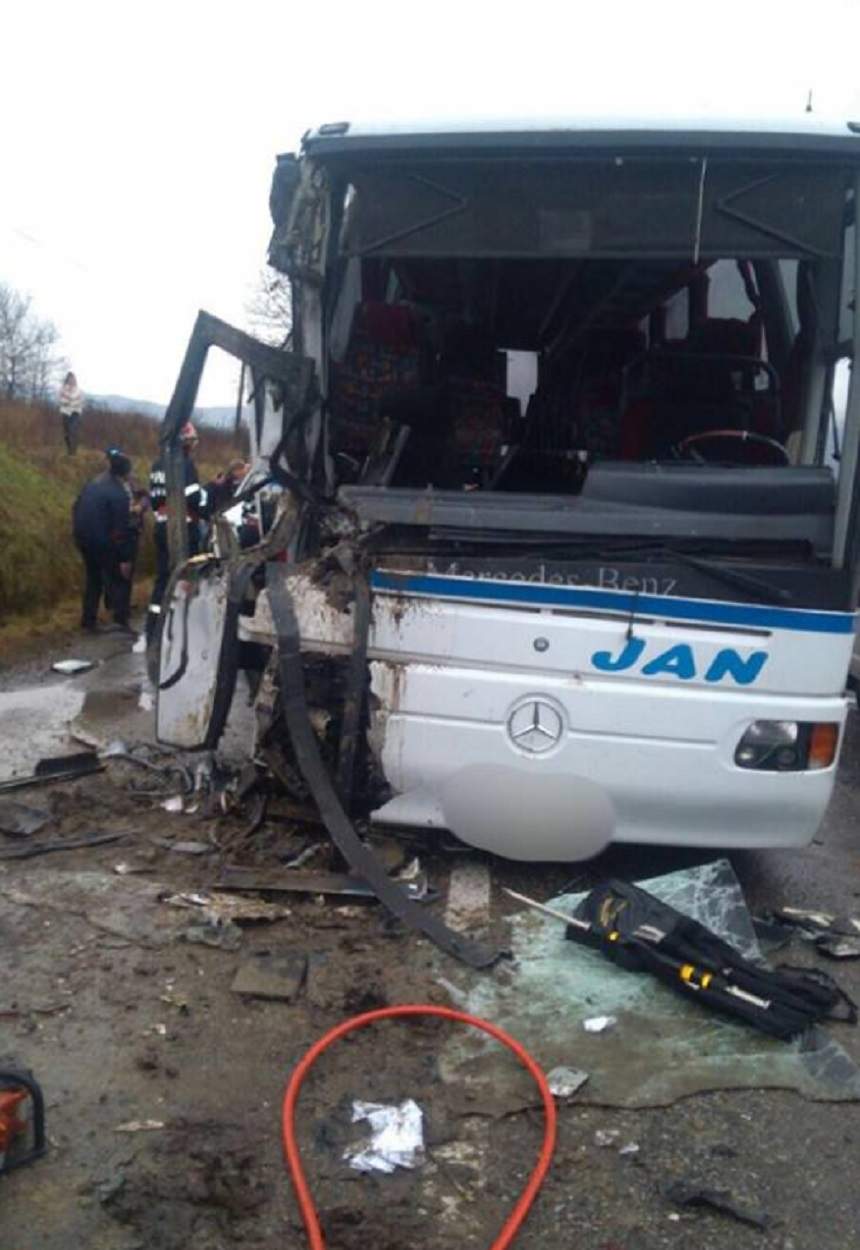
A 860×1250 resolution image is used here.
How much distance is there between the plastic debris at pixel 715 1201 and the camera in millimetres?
2906

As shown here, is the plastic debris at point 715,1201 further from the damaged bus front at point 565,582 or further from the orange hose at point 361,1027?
the damaged bus front at point 565,582

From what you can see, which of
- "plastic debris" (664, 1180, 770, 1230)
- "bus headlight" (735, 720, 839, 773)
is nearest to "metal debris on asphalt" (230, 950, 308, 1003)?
"plastic debris" (664, 1180, 770, 1230)

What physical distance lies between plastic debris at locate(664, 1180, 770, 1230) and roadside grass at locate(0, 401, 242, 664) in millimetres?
8036

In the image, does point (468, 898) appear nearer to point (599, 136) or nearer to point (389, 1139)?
point (389, 1139)

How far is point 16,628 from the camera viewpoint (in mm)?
11359

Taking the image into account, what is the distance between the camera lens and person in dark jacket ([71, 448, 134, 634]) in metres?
10.9

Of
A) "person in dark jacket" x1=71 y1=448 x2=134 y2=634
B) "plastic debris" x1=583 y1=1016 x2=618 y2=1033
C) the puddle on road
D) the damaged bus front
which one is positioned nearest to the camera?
"plastic debris" x1=583 y1=1016 x2=618 y2=1033

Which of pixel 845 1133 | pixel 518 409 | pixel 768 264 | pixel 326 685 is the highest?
pixel 768 264

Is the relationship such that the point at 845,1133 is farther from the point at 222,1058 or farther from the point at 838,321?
the point at 838,321

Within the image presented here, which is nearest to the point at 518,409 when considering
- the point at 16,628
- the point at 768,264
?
the point at 768,264

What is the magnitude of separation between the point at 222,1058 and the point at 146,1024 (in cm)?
30

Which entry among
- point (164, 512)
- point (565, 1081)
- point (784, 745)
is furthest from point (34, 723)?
point (565, 1081)

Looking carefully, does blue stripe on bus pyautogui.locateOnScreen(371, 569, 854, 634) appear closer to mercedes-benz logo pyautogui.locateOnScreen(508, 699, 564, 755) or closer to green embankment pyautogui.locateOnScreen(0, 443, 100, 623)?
mercedes-benz logo pyautogui.locateOnScreen(508, 699, 564, 755)

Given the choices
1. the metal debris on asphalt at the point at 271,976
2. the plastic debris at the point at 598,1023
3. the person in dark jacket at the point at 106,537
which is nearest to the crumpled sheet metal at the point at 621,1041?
the plastic debris at the point at 598,1023
